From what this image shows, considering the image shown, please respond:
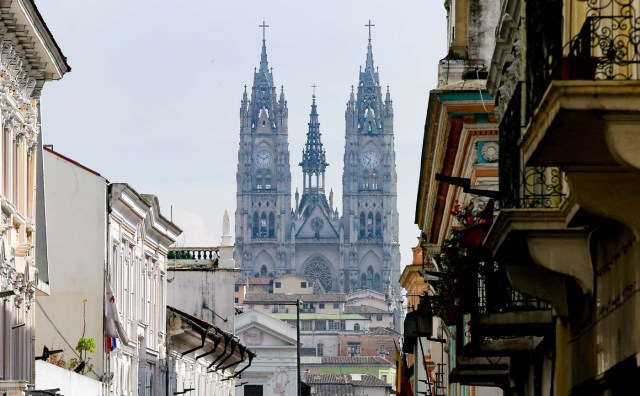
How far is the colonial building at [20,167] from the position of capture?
2456 centimetres

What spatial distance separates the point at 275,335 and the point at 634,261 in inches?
3893

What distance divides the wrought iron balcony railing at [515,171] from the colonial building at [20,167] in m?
8.31

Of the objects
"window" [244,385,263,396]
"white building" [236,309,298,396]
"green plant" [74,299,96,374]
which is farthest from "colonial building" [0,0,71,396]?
"window" [244,385,263,396]

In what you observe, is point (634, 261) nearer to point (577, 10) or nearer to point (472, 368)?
point (577, 10)

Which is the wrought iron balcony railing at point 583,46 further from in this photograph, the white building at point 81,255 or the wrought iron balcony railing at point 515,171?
the white building at point 81,255

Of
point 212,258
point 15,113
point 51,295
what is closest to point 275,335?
point 212,258

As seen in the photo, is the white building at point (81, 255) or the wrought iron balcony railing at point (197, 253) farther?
the wrought iron balcony railing at point (197, 253)

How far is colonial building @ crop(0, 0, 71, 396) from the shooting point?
24562mm

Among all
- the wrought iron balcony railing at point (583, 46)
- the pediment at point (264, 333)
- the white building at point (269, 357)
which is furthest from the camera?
→ the pediment at point (264, 333)

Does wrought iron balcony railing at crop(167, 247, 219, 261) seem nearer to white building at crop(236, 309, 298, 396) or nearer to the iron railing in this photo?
white building at crop(236, 309, 298, 396)

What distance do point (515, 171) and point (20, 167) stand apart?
1206 cm

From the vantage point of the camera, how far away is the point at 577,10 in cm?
1472

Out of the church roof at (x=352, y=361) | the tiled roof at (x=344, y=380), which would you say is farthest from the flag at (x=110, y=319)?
the church roof at (x=352, y=361)

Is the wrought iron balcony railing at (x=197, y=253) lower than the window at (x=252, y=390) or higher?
higher
